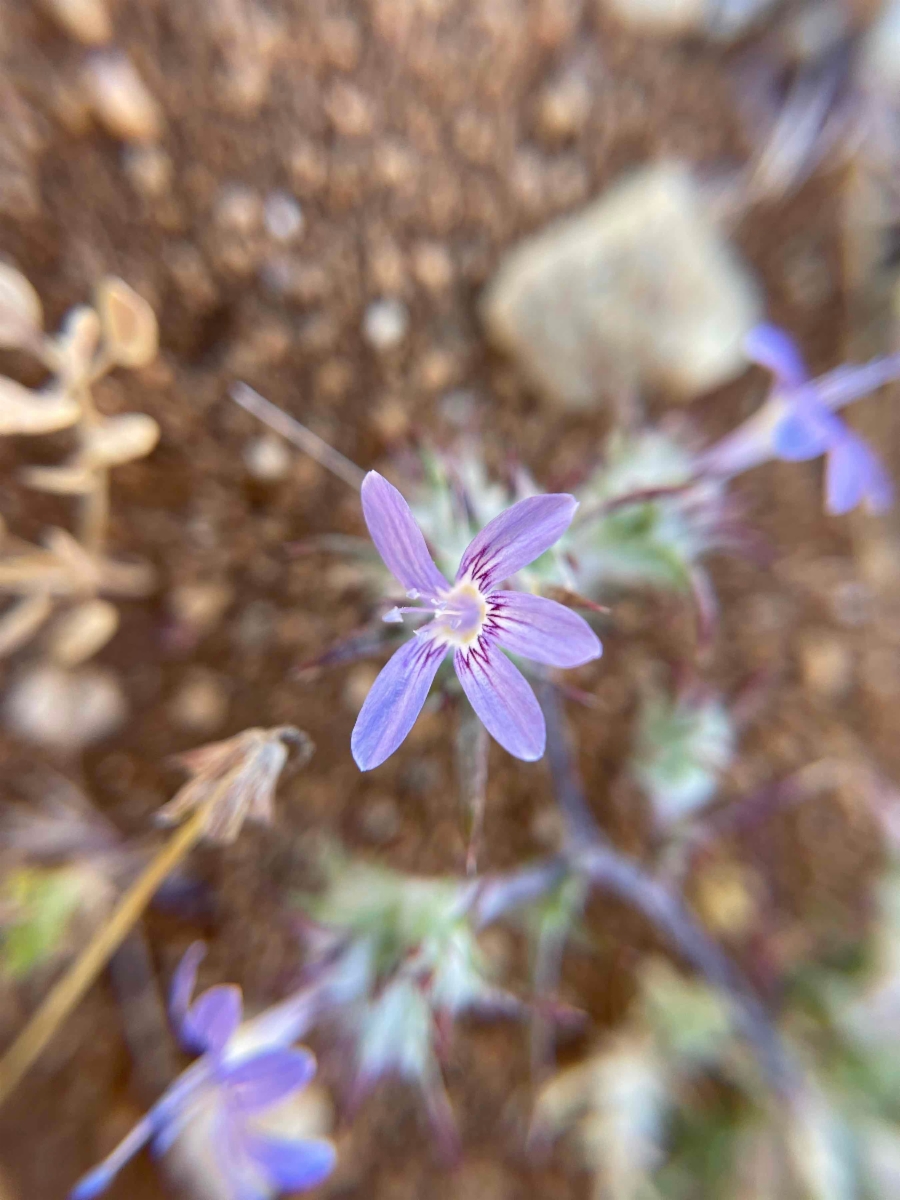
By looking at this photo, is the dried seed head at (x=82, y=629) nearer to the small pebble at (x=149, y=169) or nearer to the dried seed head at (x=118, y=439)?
the dried seed head at (x=118, y=439)

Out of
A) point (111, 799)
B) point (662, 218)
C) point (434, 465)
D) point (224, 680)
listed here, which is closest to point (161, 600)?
point (224, 680)

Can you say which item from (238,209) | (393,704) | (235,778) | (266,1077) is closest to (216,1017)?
(266,1077)

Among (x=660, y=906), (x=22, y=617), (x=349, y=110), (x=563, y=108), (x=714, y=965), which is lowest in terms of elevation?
(x=714, y=965)

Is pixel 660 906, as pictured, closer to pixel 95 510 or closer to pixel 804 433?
pixel 804 433

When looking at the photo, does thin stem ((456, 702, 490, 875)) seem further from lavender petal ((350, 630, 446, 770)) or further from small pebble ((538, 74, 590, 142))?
small pebble ((538, 74, 590, 142))

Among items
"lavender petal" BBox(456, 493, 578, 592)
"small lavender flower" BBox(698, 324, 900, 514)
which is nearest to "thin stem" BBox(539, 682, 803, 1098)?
"small lavender flower" BBox(698, 324, 900, 514)

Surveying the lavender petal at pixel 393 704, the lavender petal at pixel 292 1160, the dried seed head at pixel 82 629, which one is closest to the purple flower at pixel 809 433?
the lavender petal at pixel 393 704

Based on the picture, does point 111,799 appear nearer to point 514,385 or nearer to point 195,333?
point 195,333
